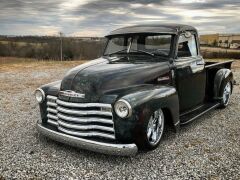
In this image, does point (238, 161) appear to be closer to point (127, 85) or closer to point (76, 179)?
point (127, 85)

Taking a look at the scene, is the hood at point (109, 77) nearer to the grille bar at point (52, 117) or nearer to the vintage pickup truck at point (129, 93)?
the vintage pickup truck at point (129, 93)

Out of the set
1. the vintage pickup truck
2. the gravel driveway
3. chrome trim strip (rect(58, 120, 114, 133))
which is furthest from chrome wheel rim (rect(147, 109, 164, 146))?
chrome trim strip (rect(58, 120, 114, 133))

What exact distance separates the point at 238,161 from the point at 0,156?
12.3 ft

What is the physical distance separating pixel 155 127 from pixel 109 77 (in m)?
1.13

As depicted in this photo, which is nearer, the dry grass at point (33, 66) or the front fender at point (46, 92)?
the front fender at point (46, 92)

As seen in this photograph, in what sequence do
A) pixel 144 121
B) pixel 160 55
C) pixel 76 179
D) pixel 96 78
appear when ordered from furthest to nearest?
pixel 160 55
pixel 96 78
pixel 144 121
pixel 76 179

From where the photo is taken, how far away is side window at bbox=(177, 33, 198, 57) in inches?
264

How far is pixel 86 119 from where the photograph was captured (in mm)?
5074

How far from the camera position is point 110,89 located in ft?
17.1

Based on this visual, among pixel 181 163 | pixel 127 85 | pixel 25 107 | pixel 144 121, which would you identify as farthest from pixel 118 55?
pixel 25 107

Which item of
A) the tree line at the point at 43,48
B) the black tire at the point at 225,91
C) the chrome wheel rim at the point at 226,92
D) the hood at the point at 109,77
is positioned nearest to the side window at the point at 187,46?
the hood at the point at 109,77

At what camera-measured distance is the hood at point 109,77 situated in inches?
205

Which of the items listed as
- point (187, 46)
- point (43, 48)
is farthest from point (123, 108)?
point (43, 48)

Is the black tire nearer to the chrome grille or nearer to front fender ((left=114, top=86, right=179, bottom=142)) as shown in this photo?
front fender ((left=114, top=86, right=179, bottom=142))
